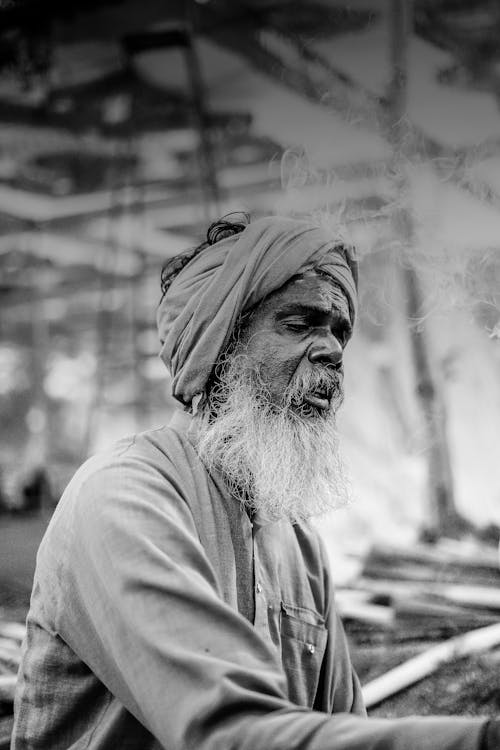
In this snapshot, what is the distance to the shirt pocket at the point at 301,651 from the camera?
5.50 ft

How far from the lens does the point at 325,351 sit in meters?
1.76

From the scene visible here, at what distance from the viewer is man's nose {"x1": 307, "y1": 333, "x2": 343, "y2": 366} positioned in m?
1.76

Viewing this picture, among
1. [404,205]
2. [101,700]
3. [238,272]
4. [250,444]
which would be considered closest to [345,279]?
[238,272]

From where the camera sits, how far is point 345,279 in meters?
1.86

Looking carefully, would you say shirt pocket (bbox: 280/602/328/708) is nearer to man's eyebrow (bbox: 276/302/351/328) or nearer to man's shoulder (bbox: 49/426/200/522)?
man's shoulder (bbox: 49/426/200/522)

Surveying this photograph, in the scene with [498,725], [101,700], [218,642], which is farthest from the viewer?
[101,700]

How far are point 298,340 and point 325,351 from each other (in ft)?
0.24

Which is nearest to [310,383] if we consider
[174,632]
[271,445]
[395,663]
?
[271,445]

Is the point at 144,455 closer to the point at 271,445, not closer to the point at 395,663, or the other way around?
the point at 271,445

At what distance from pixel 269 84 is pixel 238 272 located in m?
0.90

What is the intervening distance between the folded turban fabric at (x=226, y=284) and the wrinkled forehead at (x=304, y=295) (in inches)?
0.8

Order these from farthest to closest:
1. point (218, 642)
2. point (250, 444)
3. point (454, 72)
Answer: point (454, 72) < point (250, 444) < point (218, 642)

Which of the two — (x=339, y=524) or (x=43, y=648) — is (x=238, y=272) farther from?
(x=339, y=524)

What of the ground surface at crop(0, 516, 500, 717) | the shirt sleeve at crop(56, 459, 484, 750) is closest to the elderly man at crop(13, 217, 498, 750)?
the shirt sleeve at crop(56, 459, 484, 750)
